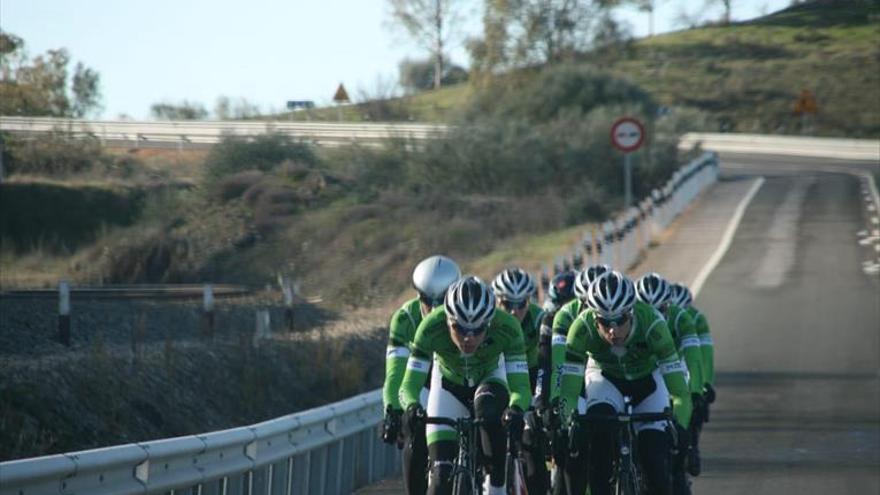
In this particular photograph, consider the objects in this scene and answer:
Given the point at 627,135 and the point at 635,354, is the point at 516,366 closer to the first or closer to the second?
the point at 635,354

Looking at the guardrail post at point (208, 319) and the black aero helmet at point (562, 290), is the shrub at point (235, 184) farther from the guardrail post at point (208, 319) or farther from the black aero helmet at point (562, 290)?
the black aero helmet at point (562, 290)

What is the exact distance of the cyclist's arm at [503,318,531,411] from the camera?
980 cm

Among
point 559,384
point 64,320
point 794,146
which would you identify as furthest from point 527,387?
point 794,146

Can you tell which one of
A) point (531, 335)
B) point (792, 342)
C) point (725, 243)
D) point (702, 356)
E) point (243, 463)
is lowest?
point (792, 342)

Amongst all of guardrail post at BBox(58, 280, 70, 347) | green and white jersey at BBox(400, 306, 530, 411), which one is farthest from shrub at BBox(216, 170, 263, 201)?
green and white jersey at BBox(400, 306, 530, 411)

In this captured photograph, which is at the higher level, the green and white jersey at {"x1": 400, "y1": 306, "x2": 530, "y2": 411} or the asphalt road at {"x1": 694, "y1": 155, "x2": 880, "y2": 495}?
the green and white jersey at {"x1": 400, "y1": 306, "x2": 530, "y2": 411}

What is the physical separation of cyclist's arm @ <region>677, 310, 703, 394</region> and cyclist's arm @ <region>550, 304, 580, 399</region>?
2.90 feet

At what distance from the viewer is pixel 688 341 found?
37.7ft

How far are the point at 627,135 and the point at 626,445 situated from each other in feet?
67.9

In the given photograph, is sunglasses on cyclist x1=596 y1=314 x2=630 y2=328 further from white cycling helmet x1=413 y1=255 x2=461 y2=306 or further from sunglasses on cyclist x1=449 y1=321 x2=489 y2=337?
white cycling helmet x1=413 y1=255 x2=461 y2=306

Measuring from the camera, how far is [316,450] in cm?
1211

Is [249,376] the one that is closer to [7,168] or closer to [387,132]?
[7,168]

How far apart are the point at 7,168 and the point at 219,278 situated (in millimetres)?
5406

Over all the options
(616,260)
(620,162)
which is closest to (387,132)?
(620,162)
